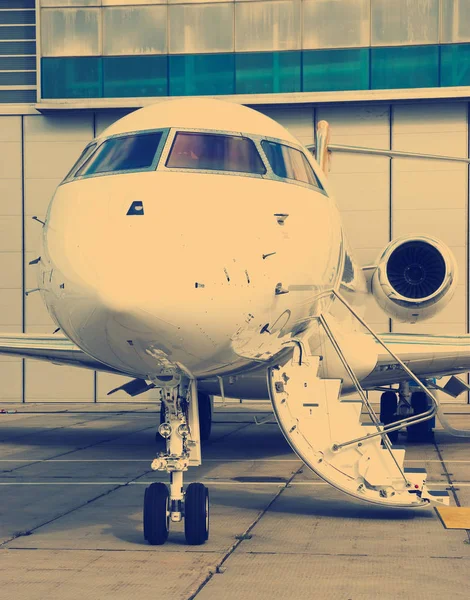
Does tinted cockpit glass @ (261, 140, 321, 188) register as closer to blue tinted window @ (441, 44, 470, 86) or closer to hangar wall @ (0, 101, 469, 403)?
hangar wall @ (0, 101, 469, 403)

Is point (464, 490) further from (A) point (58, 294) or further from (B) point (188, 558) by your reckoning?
(A) point (58, 294)

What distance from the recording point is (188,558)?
739cm

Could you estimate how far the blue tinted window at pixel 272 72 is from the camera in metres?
24.3

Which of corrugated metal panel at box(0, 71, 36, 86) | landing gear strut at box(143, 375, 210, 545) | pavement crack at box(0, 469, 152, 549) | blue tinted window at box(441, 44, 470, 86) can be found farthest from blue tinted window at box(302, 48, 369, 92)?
landing gear strut at box(143, 375, 210, 545)

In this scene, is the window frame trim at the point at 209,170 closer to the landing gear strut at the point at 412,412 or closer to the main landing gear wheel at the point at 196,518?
the main landing gear wheel at the point at 196,518

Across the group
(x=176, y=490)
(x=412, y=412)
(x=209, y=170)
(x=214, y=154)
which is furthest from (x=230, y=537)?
(x=412, y=412)

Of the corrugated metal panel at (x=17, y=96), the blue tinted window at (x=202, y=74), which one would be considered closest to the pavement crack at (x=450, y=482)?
the blue tinted window at (x=202, y=74)

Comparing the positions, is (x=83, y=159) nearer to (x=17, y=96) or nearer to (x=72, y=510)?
(x=72, y=510)

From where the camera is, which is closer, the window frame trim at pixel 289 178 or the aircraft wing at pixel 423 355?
the window frame trim at pixel 289 178

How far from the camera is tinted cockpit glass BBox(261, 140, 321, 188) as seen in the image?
8508mm

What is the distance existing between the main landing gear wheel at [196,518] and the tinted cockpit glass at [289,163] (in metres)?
2.74

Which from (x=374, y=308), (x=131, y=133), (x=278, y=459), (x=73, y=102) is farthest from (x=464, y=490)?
(x=73, y=102)

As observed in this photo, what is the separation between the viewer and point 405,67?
23.9m

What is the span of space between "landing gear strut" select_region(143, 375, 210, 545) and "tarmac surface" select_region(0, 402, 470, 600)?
144 millimetres
